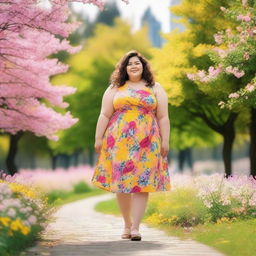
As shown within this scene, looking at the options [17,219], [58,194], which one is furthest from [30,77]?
[17,219]

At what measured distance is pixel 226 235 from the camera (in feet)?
31.5

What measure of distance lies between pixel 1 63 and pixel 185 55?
17.1 feet

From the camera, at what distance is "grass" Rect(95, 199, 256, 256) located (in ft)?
27.7

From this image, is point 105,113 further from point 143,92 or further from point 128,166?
point 128,166

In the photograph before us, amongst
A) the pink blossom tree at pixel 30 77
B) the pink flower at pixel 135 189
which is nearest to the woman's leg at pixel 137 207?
the pink flower at pixel 135 189

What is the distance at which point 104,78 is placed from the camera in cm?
3541

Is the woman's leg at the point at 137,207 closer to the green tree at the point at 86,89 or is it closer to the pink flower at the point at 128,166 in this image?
the pink flower at the point at 128,166

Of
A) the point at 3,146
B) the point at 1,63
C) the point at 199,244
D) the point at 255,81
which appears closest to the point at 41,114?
Answer: the point at 1,63

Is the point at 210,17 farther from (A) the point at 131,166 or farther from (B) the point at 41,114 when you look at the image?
(A) the point at 131,166

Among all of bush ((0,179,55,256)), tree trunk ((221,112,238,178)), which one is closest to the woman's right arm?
bush ((0,179,55,256))

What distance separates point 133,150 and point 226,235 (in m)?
1.79

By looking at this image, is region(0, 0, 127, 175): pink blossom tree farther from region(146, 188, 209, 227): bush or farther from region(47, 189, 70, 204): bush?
region(47, 189, 70, 204): bush

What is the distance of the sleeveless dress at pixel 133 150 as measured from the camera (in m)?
9.28

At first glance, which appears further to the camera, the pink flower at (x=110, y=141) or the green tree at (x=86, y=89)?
the green tree at (x=86, y=89)
